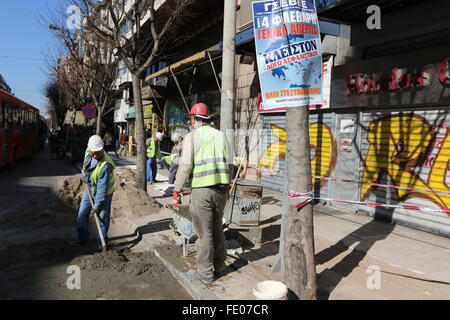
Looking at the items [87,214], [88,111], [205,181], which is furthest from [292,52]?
[88,111]

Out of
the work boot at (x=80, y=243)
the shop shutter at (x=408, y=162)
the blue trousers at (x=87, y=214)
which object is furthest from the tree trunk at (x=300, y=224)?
the shop shutter at (x=408, y=162)

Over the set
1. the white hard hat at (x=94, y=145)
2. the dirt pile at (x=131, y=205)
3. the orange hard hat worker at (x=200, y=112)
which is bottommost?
the dirt pile at (x=131, y=205)

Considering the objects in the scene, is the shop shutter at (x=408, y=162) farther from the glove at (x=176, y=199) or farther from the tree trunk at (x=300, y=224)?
the glove at (x=176, y=199)

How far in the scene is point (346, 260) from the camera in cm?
500

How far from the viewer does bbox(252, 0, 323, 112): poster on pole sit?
11.8ft

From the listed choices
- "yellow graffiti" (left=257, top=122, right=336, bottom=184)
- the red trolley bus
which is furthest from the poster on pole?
the red trolley bus

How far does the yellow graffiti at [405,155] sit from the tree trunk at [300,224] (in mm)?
3917

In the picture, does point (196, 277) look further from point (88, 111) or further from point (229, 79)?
point (88, 111)

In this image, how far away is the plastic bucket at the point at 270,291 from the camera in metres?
3.15

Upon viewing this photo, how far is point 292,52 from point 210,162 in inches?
57.2

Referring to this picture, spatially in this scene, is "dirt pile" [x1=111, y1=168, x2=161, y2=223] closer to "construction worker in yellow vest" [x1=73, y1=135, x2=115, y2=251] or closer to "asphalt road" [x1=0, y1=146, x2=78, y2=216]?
"construction worker in yellow vest" [x1=73, y1=135, x2=115, y2=251]

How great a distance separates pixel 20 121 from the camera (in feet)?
54.1
